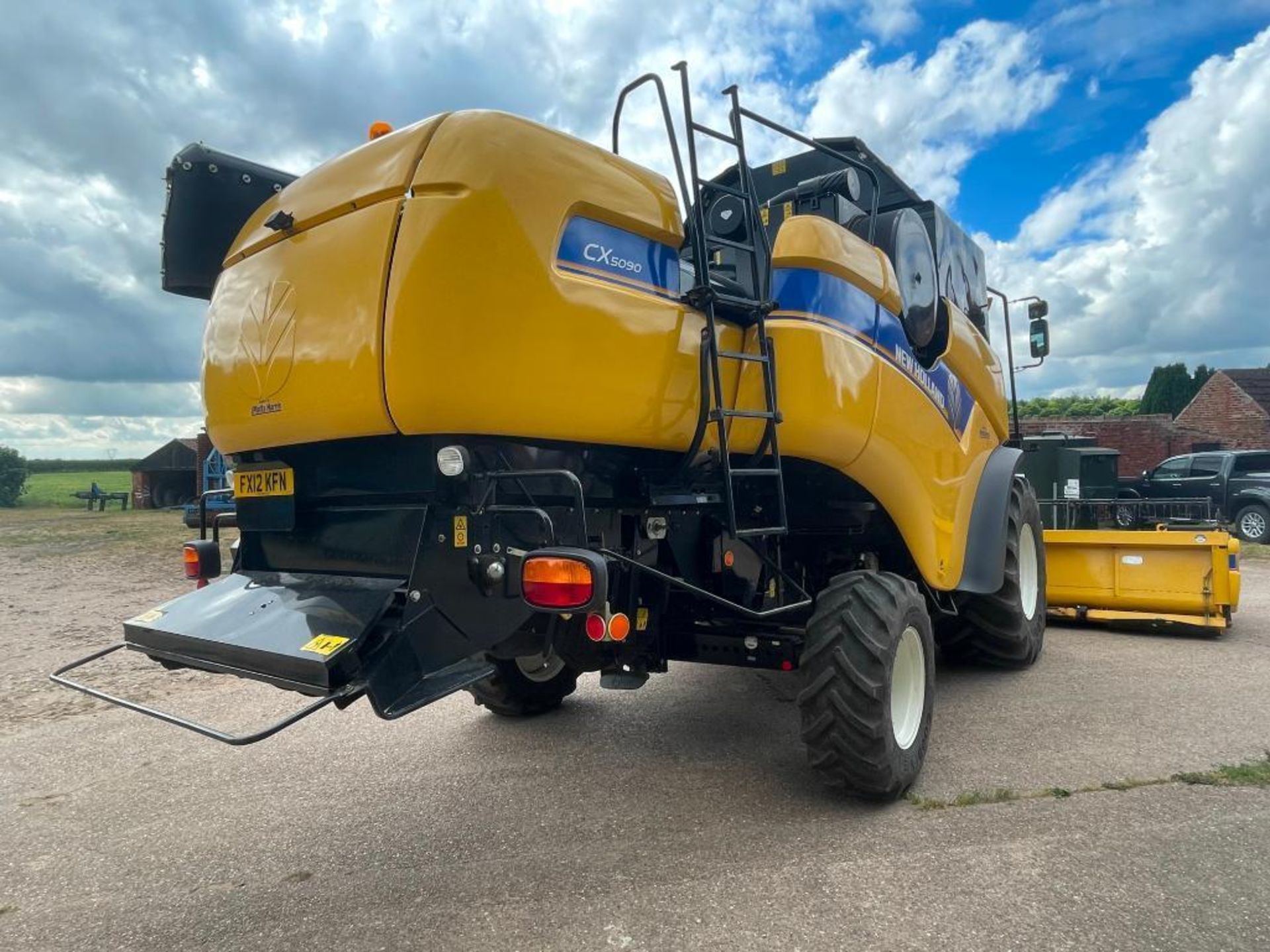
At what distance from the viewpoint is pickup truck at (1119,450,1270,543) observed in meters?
14.2

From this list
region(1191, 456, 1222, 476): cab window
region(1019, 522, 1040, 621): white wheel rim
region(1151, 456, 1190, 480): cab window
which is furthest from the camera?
region(1151, 456, 1190, 480): cab window

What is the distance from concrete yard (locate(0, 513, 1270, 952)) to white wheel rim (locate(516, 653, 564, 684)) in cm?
27

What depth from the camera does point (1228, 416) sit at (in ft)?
89.8

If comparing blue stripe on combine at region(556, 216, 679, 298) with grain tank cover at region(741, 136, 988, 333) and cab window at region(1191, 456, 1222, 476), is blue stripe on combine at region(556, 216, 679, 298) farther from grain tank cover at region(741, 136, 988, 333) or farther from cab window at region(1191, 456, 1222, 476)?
cab window at region(1191, 456, 1222, 476)

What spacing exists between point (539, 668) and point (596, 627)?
1.82 m

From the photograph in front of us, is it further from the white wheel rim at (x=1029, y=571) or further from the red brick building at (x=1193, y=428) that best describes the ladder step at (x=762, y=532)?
the red brick building at (x=1193, y=428)

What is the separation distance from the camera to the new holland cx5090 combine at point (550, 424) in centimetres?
265

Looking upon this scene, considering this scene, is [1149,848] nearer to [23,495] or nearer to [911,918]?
[911,918]

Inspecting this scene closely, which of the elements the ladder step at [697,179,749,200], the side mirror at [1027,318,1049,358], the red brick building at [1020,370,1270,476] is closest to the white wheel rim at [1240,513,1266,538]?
the red brick building at [1020,370,1270,476]

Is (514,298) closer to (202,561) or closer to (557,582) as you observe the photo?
(557,582)

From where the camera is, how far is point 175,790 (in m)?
3.83

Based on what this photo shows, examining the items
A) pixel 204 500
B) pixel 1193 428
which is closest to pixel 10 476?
pixel 204 500

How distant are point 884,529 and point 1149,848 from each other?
1822 millimetres

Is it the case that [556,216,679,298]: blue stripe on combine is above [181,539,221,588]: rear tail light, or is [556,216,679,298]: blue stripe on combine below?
above
